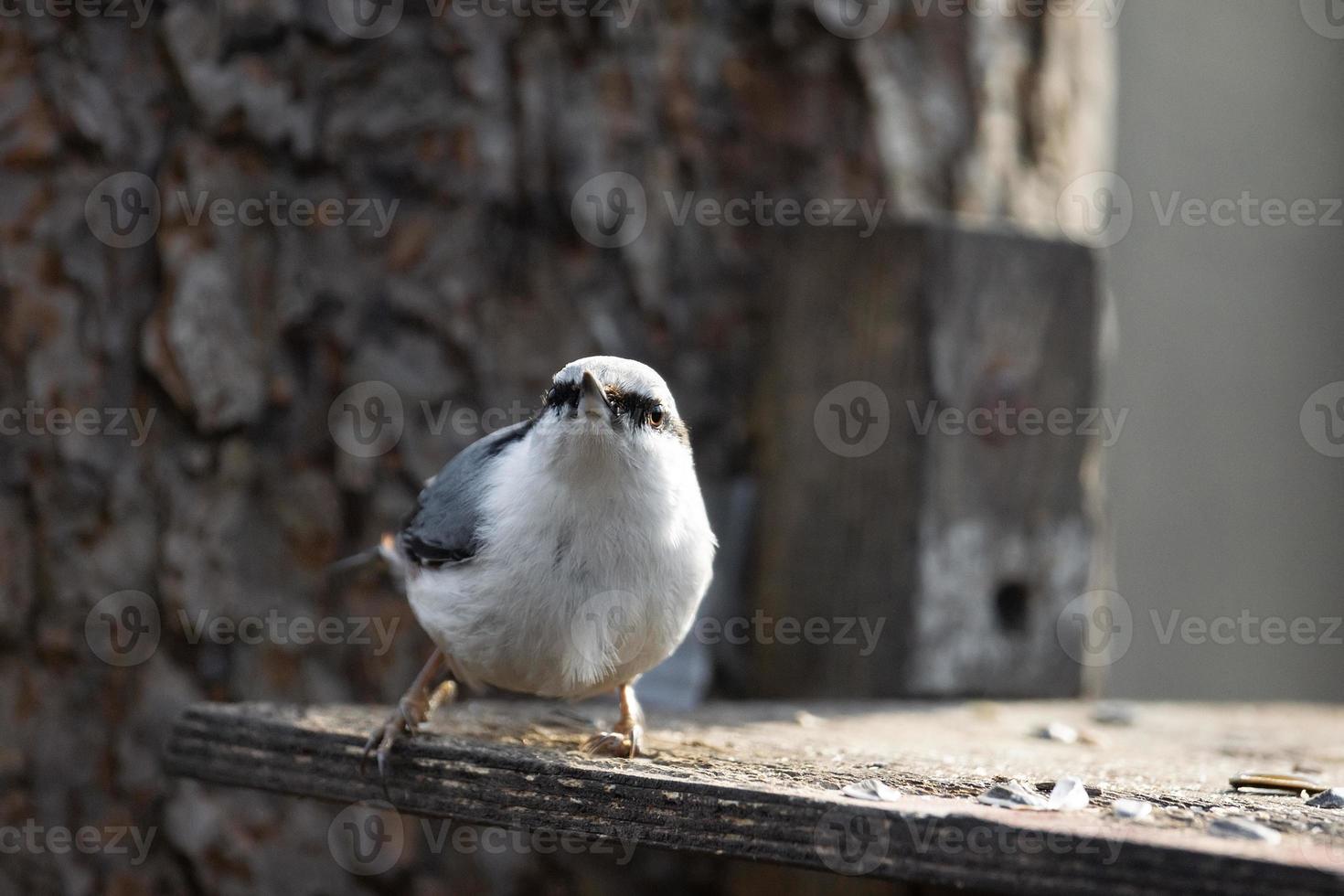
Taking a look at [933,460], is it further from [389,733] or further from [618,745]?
[389,733]

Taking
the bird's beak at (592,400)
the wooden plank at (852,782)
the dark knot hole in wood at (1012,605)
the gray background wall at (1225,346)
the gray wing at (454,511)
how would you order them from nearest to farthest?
the wooden plank at (852,782)
the bird's beak at (592,400)
the gray wing at (454,511)
the dark knot hole in wood at (1012,605)
the gray background wall at (1225,346)

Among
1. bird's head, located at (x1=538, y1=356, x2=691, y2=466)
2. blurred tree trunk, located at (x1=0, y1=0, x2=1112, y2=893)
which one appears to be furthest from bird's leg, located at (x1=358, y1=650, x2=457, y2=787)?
blurred tree trunk, located at (x1=0, y1=0, x2=1112, y2=893)

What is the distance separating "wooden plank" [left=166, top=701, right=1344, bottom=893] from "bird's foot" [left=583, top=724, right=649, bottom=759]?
1.7 inches

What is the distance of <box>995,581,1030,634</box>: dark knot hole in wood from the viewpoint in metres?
2.86

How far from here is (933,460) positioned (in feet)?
9.00

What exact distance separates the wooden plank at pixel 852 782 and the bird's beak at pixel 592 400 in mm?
487

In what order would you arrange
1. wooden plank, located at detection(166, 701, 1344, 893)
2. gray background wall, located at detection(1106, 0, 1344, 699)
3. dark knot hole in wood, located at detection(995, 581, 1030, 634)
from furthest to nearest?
gray background wall, located at detection(1106, 0, 1344, 699) < dark knot hole in wood, located at detection(995, 581, 1030, 634) < wooden plank, located at detection(166, 701, 1344, 893)

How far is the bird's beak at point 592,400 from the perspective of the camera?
72.1 inches

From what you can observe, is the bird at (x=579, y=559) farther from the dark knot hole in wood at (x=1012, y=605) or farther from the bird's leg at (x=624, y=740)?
the dark knot hole in wood at (x=1012, y=605)

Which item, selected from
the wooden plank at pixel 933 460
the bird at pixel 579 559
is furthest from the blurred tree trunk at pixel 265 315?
the bird at pixel 579 559

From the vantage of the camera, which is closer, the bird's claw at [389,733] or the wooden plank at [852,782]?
the wooden plank at [852,782]

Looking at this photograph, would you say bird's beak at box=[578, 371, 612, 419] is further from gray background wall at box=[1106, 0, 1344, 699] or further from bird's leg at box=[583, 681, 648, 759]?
gray background wall at box=[1106, 0, 1344, 699]

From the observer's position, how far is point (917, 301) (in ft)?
9.05

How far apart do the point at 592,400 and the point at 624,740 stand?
518 millimetres
